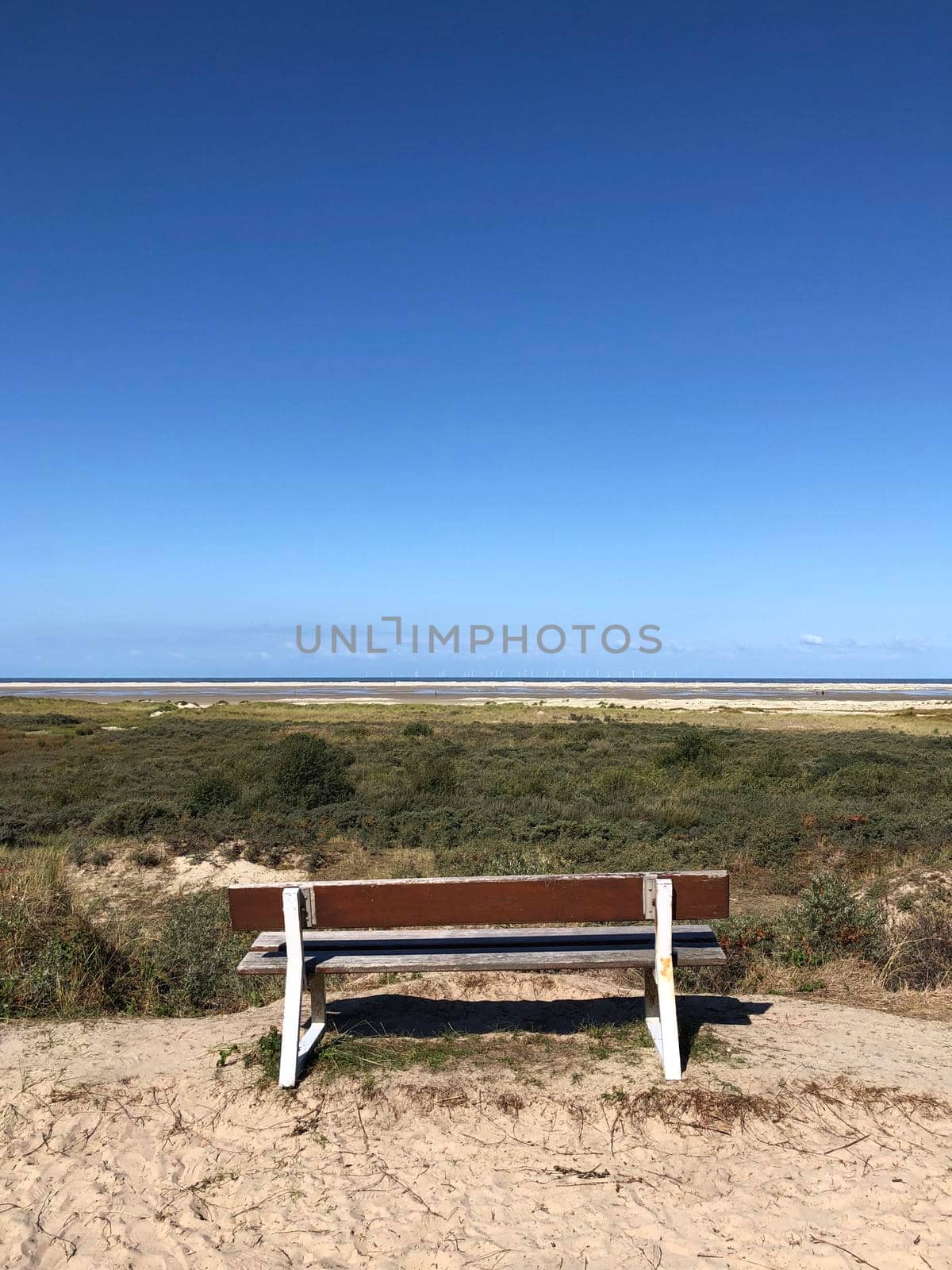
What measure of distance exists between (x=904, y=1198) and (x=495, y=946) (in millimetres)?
2151

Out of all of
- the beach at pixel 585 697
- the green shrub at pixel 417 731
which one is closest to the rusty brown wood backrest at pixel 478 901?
the green shrub at pixel 417 731

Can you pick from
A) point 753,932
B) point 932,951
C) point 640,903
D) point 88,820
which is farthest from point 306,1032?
point 88,820

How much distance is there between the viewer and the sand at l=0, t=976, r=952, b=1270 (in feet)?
10.3

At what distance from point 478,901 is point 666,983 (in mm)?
1084

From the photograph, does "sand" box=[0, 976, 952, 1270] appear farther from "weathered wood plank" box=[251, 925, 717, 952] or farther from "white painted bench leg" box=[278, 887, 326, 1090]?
"weathered wood plank" box=[251, 925, 717, 952]

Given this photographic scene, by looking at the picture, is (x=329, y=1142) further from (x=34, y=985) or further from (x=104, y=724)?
(x=104, y=724)

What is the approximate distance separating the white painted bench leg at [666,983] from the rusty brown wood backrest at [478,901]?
0.08 meters

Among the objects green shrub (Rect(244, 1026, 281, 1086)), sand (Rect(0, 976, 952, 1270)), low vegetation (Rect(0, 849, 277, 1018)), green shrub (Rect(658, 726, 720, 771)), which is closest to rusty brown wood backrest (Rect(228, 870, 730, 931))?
green shrub (Rect(244, 1026, 281, 1086))

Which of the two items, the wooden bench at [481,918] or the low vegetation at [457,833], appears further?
the low vegetation at [457,833]

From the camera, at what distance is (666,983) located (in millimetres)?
4402

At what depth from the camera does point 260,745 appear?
2503 cm

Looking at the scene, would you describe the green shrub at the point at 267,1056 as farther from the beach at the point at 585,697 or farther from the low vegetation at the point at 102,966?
the beach at the point at 585,697

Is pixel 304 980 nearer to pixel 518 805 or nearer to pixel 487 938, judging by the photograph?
pixel 487 938

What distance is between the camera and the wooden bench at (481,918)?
430 centimetres
